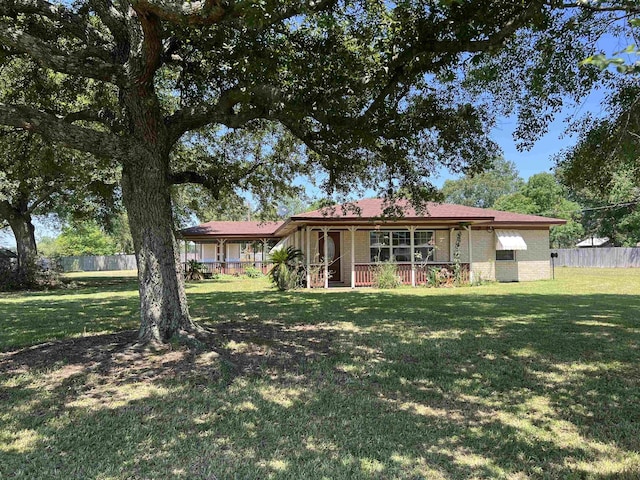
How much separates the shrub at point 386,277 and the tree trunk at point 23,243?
594 inches

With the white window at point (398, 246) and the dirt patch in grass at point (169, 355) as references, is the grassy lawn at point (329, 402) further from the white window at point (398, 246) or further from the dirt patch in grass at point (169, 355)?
the white window at point (398, 246)

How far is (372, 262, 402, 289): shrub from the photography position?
17078mm

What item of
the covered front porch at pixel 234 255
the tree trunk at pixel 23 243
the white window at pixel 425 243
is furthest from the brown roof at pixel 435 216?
the tree trunk at pixel 23 243

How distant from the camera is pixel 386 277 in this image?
17094mm

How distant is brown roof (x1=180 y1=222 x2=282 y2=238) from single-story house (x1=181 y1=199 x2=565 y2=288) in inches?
343

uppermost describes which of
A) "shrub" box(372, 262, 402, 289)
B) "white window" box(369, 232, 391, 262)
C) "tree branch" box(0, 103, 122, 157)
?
"tree branch" box(0, 103, 122, 157)

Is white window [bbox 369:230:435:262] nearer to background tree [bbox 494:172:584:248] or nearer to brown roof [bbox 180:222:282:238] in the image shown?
brown roof [bbox 180:222:282:238]

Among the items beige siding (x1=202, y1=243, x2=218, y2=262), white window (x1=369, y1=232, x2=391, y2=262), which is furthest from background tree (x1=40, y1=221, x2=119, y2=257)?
white window (x1=369, y1=232, x2=391, y2=262)

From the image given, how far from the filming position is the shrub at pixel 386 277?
1708cm

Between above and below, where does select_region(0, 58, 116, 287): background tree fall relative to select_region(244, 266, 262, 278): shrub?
above

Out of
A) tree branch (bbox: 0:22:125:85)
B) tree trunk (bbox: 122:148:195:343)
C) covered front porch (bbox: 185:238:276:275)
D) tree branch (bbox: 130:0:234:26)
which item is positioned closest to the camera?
tree branch (bbox: 130:0:234:26)

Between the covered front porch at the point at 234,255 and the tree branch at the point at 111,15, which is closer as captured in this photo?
the tree branch at the point at 111,15

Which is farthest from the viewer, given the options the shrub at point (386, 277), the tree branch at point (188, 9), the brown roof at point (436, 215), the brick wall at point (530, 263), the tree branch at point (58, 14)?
the brick wall at point (530, 263)

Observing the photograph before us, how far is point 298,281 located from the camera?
17156 millimetres
